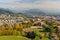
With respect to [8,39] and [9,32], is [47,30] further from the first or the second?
[8,39]

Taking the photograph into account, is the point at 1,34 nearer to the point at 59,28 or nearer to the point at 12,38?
the point at 12,38

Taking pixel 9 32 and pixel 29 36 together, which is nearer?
pixel 29 36

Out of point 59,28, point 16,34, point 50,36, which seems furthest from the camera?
point 59,28

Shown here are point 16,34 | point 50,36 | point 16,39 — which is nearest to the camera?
point 16,39

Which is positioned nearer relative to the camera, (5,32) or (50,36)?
(50,36)

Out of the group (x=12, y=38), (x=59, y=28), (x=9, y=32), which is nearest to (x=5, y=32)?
(x=9, y=32)

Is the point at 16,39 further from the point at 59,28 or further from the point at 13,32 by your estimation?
the point at 59,28

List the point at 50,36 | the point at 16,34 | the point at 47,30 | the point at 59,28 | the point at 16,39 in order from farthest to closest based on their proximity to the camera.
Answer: the point at 59,28 → the point at 47,30 → the point at 16,34 → the point at 50,36 → the point at 16,39

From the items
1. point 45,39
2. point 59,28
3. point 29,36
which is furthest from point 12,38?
point 59,28

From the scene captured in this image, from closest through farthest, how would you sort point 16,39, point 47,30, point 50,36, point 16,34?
point 16,39, point 50,36, point 16,34, point 47,30
